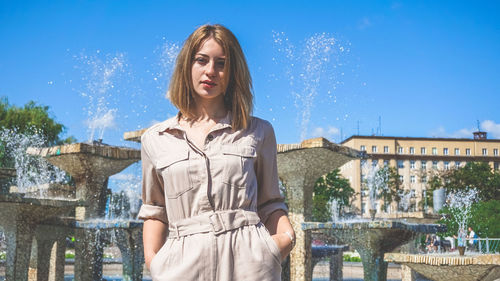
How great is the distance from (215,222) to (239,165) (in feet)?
0.66

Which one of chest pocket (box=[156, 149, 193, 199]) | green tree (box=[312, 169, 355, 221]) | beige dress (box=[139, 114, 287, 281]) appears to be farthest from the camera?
green tree (box=[312, 169, 355, 221])

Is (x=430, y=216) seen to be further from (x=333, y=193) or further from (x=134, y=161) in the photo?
(x=333, y=193)

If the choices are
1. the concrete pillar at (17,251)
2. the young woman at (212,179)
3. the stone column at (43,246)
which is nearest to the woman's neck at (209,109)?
the young woman at (212,179)

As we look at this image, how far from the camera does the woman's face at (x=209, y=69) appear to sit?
1.73m

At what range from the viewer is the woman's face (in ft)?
5.67

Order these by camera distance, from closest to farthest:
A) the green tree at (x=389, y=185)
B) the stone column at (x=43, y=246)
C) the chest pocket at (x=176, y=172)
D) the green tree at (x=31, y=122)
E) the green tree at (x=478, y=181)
Answer: the chest pocket at (x=176, y=172) → the stone column at (x=43, y=246) → the green tree at (x=31, y=122) → the green tree at (x=478, y=181) → the green tree at (x=389, y=185)

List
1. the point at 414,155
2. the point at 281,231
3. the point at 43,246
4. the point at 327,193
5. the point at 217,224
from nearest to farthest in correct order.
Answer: the point at 217,224 < the point at 281,231 < the point at 43,246 < the point at 327,193 < the point at 414,155

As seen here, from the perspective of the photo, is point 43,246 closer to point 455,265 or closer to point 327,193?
point 455,265

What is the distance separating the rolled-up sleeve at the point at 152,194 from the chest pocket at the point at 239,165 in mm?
283

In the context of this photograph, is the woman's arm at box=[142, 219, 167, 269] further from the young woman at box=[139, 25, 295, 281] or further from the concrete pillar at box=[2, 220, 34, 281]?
the concrete pillar at box=[2, 220, 34, 281]

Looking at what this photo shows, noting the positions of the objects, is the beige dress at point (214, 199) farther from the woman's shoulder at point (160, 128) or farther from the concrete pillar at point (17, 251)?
the concrete pillar at point (17, 251)

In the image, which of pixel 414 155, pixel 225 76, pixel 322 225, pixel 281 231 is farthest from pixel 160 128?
pixel 414 155

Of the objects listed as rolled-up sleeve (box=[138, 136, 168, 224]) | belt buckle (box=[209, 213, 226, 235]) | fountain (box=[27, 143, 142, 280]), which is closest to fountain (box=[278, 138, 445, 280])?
fountain (box=[27, 143, 142, 280])

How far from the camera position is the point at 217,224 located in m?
1.52
